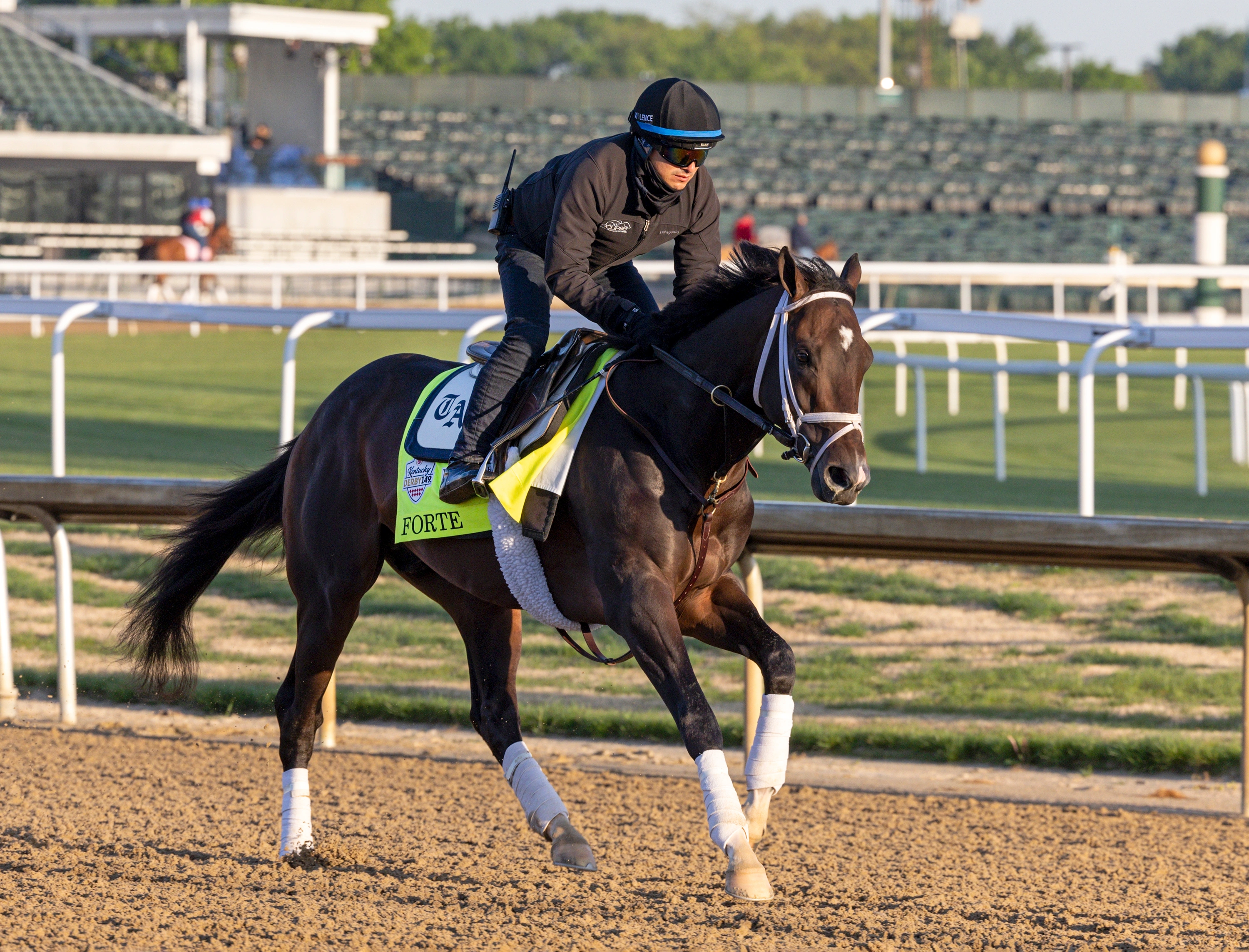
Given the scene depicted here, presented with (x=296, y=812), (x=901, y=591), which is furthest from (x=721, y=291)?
(x=901, y=591)

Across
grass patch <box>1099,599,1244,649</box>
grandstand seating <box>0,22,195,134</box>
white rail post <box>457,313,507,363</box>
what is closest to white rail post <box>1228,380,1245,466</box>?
grass patch <box>1099,599,1244,649</box>

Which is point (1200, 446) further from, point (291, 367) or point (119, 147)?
point (119, 147)

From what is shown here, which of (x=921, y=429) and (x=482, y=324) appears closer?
(x=482, y=324)

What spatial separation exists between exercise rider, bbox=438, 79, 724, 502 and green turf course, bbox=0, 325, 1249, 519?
2526 millimetres

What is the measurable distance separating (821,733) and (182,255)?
15.2 meters

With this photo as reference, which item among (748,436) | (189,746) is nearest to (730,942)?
(748,436)

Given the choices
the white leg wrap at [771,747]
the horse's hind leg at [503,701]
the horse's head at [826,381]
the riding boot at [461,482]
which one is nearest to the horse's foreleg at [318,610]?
the horse's hind leg at [503,701]

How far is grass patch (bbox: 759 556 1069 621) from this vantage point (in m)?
7.47

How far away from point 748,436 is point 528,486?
565 mm

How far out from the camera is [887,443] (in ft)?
36.8

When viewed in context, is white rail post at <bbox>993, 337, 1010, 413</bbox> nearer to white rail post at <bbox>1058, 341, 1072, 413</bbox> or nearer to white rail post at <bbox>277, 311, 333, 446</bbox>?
white rail post at <bbox>1058, 341, 1072, 413</bbox>

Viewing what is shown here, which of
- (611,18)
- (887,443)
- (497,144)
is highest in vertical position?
(611,18)

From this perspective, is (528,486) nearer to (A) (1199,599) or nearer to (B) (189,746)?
(B) (189,746)

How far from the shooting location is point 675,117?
3.73m
